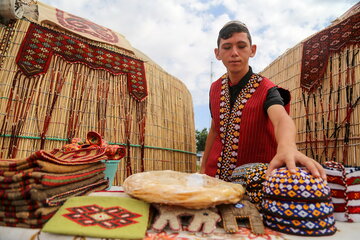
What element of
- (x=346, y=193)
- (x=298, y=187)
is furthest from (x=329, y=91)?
(x=298, y=187)

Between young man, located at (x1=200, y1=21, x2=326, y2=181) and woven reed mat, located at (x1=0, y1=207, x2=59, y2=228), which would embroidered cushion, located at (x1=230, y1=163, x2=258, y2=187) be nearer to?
young man, located at (x1=200, y1=21, x2=326, y2=181)

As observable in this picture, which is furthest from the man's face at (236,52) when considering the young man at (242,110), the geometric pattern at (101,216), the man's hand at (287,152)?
the geometric pattern at (101,216)

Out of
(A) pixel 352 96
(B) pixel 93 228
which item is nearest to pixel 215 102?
(B) pixel 93 228

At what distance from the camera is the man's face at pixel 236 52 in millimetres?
1345

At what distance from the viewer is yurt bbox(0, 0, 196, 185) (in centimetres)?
220

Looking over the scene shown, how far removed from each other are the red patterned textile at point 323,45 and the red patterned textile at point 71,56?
1.91 m

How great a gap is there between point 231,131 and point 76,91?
1806 millimetres

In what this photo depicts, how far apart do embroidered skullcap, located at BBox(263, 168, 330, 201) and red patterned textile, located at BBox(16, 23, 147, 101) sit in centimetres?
239

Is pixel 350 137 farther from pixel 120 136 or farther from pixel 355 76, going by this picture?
pixel 120 136

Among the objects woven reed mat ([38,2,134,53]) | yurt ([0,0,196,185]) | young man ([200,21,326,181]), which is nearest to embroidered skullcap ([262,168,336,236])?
young man ([200,21,326,181])

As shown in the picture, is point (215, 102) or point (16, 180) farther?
point (215, 102)

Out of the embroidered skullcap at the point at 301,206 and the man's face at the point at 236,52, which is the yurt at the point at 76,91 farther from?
the embroidered skullcap at the point at 301,206

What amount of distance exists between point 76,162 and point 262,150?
3.37 ft

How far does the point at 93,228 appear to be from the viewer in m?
0.63
